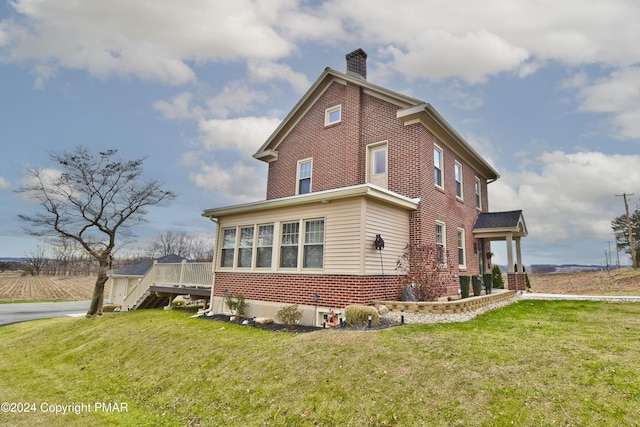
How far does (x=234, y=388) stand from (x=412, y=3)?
1122 centimetres

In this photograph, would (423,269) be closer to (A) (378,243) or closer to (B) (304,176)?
(A) (378,243)

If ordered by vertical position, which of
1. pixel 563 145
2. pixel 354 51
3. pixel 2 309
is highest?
pixel 354 51

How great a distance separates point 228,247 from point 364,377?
8.42 metres

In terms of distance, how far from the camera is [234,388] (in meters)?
5.60

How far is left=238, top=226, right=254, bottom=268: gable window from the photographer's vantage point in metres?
11.3

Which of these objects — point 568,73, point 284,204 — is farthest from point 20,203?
point 568,73

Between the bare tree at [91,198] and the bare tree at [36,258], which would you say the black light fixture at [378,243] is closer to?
the bare tree at [91,198]

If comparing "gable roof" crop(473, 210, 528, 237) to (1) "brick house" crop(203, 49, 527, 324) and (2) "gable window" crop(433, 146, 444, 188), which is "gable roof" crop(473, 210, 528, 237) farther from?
(2) "gable window" crop(433, 146, 444, 188)

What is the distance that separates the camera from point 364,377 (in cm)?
493

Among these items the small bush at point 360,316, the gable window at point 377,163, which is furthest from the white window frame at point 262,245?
the gable window at point 377,163

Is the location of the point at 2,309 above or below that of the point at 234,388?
below

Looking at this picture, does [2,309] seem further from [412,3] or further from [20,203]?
[412,3]

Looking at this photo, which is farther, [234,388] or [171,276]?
[171,276]

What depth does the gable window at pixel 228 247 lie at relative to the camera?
39.4ft
